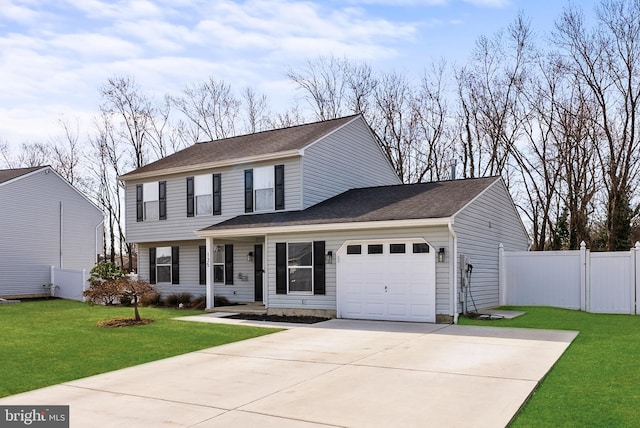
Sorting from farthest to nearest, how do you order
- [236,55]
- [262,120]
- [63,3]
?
[262,120]
[236,55]
[63,3]

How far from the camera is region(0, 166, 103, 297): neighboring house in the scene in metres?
24.3

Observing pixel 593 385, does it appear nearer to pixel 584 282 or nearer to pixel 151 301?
pixel 584 282

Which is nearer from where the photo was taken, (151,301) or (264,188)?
(264,188)

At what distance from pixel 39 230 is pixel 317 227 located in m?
16.1

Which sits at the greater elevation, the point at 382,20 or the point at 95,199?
the point at 382,20

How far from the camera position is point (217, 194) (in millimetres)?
20141

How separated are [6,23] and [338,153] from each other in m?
10.6

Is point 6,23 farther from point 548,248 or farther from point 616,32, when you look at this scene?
point 548,248

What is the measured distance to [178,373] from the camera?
28.8ft

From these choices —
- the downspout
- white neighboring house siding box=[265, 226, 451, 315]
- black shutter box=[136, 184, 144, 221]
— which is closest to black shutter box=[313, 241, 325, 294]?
white neighboring house siding box=[265, 226, 451, 315]

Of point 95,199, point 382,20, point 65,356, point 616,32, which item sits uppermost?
point 616,32

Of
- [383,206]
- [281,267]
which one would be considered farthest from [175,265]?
[383,206]

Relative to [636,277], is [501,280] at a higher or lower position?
lower

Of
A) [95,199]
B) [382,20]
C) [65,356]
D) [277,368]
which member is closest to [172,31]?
[382,20]
